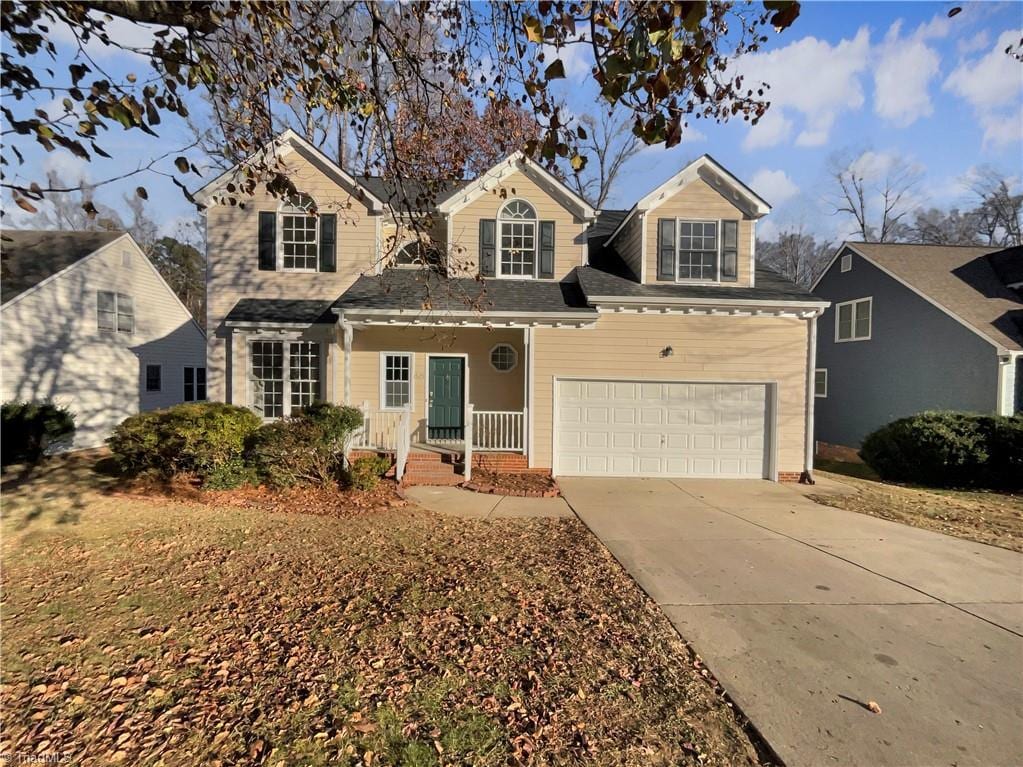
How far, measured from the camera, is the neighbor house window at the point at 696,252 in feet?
35.6

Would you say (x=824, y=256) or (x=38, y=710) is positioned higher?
(x=824, y=256)

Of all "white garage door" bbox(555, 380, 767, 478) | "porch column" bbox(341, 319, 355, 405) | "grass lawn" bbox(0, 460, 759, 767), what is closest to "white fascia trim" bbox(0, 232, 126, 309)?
"porch column" bbox(341, 319, 355, 405)

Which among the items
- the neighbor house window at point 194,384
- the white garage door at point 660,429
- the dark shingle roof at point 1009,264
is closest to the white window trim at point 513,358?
the white garage door at point 660,429

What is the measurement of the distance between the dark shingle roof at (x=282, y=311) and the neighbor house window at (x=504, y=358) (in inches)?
A: 149

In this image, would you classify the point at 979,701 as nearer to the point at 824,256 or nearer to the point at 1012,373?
the point at 1012,373

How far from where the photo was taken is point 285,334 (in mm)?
10344

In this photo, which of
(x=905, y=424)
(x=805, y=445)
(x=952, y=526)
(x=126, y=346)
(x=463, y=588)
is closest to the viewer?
(x=463, y=588)

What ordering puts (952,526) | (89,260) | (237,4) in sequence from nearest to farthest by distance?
(237,4), (952,526), (89,260)

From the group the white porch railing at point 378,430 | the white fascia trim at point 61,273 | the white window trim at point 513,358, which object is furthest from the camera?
the white fascia trim at point 61,273

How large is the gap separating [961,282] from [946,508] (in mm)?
11646

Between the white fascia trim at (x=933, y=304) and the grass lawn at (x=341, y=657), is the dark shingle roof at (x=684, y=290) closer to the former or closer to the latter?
the grass lawn at (x=341, y=657)

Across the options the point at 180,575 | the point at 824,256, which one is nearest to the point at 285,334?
the point at 180,575

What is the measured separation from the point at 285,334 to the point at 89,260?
8.85 meters

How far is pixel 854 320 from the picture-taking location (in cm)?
1770
